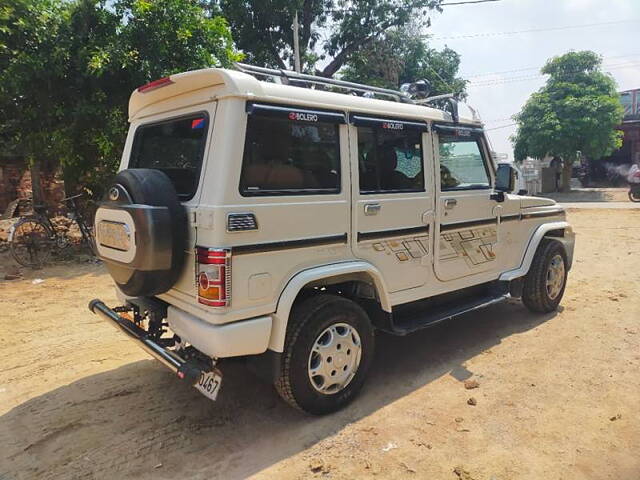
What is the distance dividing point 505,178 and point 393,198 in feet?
4.65

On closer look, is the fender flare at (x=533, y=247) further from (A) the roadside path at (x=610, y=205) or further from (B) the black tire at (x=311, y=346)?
(A) the roadside path at (x=610, y=205)

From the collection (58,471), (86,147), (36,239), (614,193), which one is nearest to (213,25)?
(86,147)

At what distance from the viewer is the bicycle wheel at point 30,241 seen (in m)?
7.77

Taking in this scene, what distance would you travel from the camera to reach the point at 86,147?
8.38 m

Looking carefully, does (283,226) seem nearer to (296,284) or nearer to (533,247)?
(296,284)

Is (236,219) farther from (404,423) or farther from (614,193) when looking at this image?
(614,193)

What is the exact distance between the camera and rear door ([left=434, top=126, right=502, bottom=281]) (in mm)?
3938

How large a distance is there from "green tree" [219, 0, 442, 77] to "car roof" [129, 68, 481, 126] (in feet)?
37.3

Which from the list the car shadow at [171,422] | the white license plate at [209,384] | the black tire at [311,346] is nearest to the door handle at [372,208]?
the black tire at [311,346]

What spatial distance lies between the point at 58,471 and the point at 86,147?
6977 mm

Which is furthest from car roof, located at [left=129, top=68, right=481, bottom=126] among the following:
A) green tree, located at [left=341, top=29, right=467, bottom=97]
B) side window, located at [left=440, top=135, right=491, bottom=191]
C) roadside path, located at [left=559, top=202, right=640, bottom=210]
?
roadside path, located at [left=559, top=202, right=640, bottom=210]

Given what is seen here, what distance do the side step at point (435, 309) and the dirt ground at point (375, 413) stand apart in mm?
435

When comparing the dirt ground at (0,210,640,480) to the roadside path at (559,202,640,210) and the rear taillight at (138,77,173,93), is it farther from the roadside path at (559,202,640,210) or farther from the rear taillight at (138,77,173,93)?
the roadside path at (559,202,640,210)

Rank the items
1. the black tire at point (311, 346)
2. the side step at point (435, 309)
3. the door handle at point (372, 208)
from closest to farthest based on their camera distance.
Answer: the black tire at point (311, 346)
the door handle at point (372, 208)
the side step at point (435, 309)
